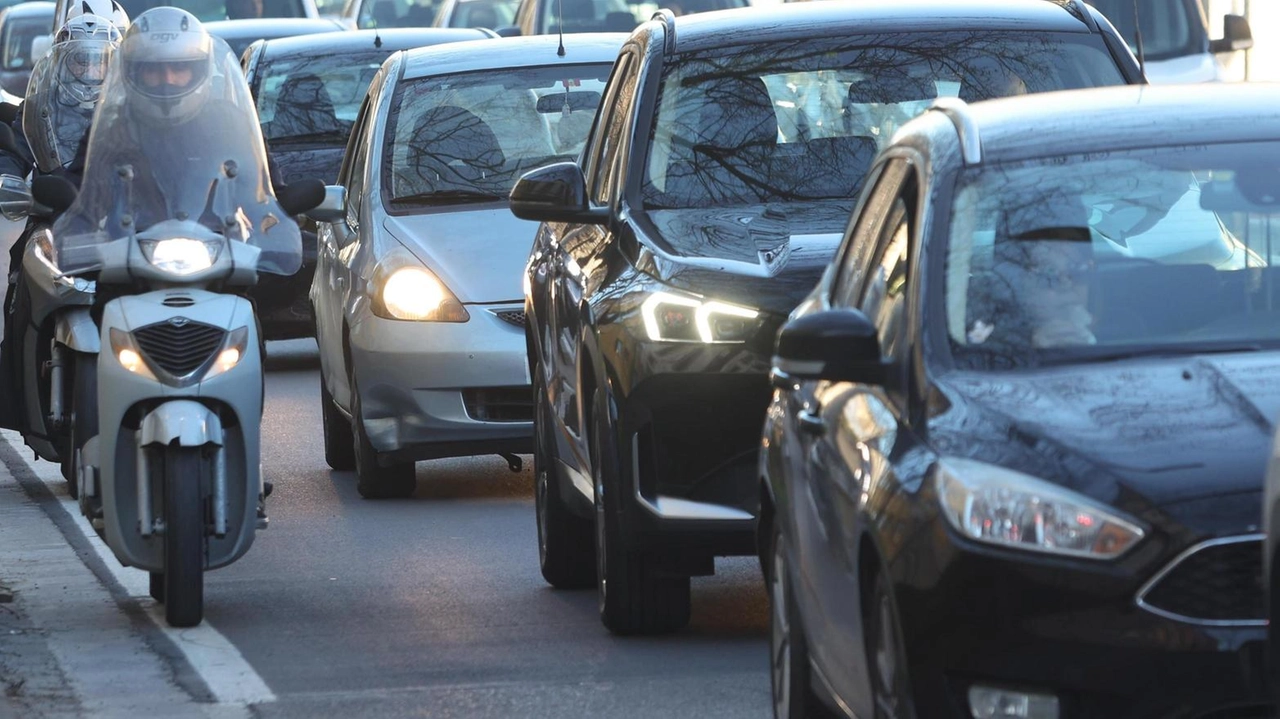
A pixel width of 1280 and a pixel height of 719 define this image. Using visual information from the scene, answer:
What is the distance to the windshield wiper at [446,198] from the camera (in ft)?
42.5

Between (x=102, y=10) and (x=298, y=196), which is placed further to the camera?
(x=102, y=10)

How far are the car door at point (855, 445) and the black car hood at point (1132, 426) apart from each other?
189mm

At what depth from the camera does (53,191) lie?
933cm

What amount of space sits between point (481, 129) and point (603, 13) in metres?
12.8

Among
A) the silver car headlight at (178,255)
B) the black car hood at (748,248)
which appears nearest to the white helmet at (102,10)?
the silver car headlight at (178,255)

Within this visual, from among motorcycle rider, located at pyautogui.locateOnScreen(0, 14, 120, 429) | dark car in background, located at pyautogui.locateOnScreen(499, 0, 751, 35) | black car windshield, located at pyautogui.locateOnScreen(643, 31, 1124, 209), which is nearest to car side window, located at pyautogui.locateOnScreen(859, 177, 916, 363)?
black car windshield, located at pyautogui.locateOnScreen(643, 31, 1124, 209)

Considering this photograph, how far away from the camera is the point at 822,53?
9.42 m

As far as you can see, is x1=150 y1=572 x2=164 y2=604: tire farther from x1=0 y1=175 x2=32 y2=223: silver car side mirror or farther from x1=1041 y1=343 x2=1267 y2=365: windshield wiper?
x1=1041 y1=343 x2=1267 y2=365: windshield wiper

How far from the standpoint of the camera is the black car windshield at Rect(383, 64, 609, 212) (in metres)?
13.1

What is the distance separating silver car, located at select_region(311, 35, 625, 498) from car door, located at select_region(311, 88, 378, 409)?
16 mm

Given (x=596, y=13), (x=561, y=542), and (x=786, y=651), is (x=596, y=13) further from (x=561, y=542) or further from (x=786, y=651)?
(x=786, y=651)

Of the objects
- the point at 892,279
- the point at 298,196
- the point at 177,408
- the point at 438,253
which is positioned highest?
the point at 892,279

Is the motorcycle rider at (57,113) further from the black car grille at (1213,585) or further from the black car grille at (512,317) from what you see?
the black car grille at (1213,585)

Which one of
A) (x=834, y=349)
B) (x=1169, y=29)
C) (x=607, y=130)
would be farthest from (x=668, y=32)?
(x=1169, y=29)
